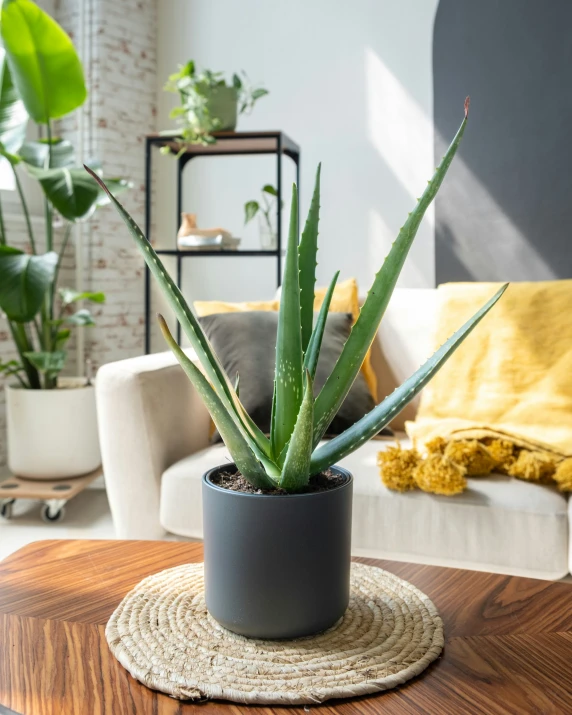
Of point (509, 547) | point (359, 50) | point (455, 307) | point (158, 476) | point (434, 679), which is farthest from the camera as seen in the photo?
point (359, 50)

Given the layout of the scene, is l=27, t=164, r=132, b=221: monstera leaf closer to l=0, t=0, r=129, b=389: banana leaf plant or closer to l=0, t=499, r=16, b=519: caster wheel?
l=0, t=0, r=129, b=389: banana leaf plant

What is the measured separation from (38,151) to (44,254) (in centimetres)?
42

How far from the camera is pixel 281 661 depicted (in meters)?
0.66

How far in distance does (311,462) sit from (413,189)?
9.38ft

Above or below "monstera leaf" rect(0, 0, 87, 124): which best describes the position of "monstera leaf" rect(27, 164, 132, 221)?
below

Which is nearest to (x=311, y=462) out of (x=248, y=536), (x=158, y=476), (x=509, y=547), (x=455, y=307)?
(x=248, y=536)

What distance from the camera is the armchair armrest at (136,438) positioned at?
1.82 metres

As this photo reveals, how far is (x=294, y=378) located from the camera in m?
0.71

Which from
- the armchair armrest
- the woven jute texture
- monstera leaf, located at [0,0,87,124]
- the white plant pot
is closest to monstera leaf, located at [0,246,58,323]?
the white plant pot

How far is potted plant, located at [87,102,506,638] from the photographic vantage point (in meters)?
0.67

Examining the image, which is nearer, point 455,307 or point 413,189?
point 455,307

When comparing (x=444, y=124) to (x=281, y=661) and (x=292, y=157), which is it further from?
(x=281, y=661)

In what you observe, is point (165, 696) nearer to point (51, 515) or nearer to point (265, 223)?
point (51, 515)

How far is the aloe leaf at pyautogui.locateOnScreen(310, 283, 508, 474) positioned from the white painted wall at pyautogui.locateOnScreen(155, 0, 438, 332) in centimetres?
265
